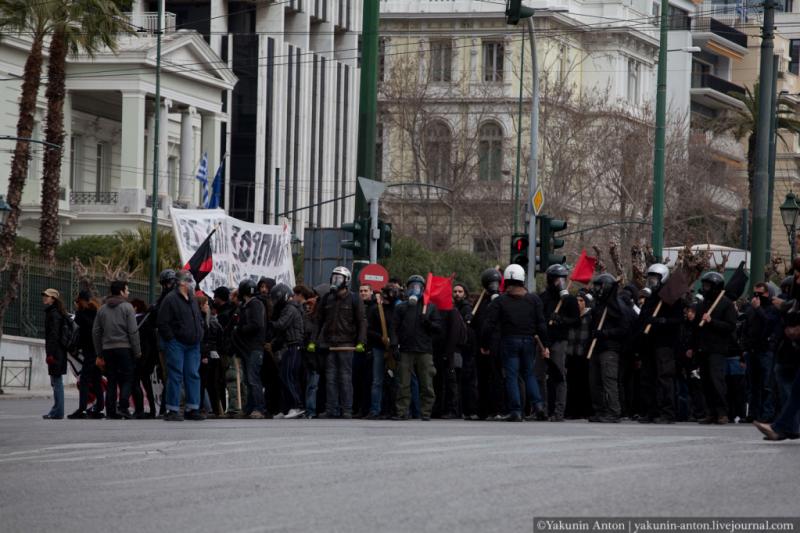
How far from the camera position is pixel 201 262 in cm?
2648

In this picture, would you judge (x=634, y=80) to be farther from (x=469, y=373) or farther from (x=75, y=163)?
(x=469, y=373)

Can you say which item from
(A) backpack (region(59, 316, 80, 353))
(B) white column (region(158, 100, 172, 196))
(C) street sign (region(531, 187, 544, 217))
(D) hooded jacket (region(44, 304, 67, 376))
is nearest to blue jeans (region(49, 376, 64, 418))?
(D) hooded jacket (region(44, 304, 67, 376))

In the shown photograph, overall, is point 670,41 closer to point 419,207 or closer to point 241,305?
point 419,207

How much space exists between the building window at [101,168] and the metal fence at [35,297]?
79.1 feet

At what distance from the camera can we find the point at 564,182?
63531mm

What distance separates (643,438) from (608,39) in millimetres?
71825

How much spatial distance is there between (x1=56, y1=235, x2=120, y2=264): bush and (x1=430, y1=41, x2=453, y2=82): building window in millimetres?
28803

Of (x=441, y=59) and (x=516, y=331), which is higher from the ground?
(x=441, y=59)

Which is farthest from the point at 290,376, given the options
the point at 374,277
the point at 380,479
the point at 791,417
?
the point at 380,479

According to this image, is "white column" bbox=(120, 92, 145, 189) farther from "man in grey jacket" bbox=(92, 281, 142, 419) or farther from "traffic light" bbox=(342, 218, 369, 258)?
"man in grey jacket" bbox=(92, 281, 142, 419)

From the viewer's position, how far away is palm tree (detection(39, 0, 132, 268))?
4675 centimetres

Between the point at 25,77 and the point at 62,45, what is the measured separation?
5.48 ft

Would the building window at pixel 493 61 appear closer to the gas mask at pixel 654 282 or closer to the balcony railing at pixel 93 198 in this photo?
the balcony railing at pixel 93 198

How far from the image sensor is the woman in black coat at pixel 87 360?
74.9ft
